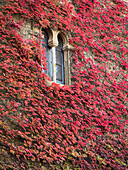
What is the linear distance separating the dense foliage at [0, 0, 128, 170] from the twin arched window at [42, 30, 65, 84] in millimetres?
299

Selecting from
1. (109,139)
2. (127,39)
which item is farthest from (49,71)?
(127,39)

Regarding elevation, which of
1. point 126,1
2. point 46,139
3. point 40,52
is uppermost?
point 126,1

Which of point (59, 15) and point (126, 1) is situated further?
point (126, 1)

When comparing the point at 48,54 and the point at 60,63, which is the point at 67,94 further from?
the point at 48,54

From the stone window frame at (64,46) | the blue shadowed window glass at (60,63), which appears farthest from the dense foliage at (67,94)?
the blue shadowed window glass at (60,63)

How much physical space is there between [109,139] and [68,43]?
2671 millimetres

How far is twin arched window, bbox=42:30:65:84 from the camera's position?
633 centimetres

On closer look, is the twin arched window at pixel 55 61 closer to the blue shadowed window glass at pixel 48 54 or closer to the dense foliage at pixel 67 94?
the blue shadowed window glass at pixel 48 54

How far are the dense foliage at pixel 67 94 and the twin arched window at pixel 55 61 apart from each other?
0.30m

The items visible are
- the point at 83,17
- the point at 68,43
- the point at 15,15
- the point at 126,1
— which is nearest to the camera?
the point at 15,15

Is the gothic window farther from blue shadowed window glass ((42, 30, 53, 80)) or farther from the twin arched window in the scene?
blue shadowed window glass ((42, 30, 53, 80))

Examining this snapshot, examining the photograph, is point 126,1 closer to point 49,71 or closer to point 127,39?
point 127,39

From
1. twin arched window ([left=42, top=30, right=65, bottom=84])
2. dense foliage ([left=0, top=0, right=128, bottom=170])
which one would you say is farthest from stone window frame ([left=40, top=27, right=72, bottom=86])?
dense foliage ([left=0, top=0, right=128, bottom=170])

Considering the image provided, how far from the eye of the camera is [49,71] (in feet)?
20.8
